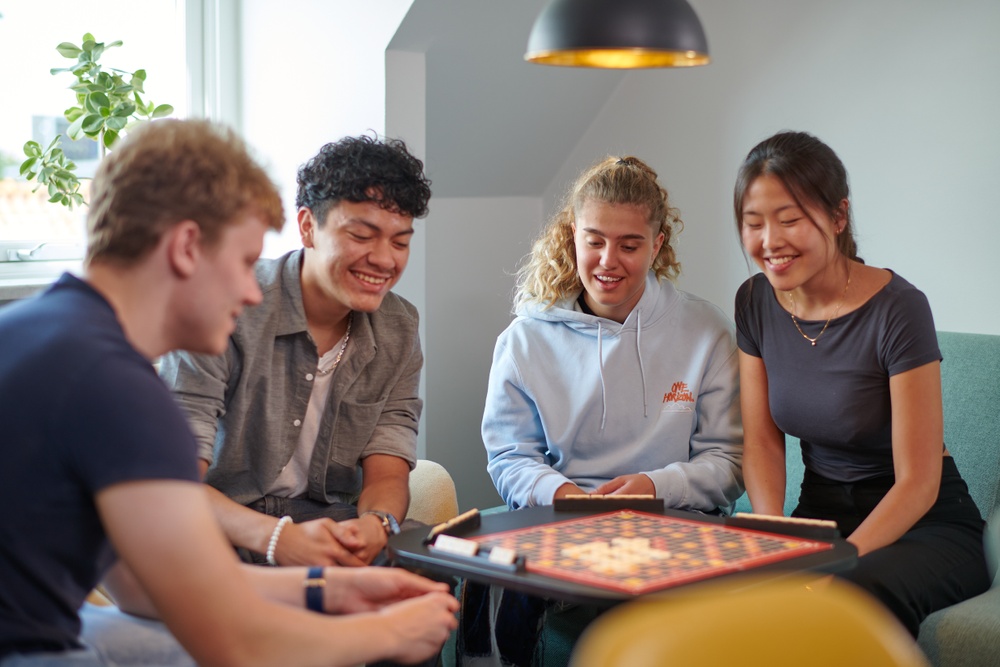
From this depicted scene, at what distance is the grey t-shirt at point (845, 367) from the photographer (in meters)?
2.31

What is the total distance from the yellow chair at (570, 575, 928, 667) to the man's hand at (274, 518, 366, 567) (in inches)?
41.2

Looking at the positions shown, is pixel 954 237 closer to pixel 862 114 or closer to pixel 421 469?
pixel 862 114

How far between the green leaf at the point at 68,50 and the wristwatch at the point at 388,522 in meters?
1.62

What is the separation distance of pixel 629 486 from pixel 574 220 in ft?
2.35

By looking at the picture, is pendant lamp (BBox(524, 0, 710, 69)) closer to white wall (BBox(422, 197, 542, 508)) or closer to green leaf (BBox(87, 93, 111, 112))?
green leaf (BBox(87, 93, 111, 112))

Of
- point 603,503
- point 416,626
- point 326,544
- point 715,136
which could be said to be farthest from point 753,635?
point 715,136

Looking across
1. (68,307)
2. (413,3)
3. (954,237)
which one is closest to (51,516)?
(68,307)

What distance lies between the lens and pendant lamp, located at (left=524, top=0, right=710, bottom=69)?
2064 mm

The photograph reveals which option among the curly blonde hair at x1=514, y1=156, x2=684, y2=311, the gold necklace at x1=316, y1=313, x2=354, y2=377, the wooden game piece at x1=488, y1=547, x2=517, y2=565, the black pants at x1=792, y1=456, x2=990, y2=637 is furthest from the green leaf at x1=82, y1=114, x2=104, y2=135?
the black pants at x1=792, y1=456, x2=990, y2=637

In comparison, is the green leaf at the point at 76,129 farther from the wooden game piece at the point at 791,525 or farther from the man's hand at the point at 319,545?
the wooden game piece at the point at 791,525

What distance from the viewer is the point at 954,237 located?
3.15 metres

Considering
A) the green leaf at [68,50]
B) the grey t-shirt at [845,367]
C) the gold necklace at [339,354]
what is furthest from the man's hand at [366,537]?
the green leaf at [68,50]

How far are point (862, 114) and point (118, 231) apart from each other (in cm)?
264

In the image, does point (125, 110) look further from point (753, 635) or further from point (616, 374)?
point (753, 635)
